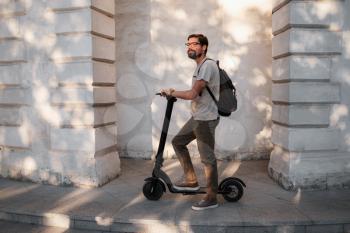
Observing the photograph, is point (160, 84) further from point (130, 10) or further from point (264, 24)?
point (264, 24)

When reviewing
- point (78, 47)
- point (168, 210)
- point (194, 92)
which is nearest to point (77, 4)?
point (78, 47)

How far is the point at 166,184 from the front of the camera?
208 inches

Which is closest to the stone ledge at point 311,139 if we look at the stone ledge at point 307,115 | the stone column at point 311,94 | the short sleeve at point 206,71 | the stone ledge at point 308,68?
the stone column at point 311,94

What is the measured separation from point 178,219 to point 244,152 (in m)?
4.09

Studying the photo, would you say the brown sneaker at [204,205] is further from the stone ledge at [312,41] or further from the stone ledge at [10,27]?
the stone ledge at [10,27]

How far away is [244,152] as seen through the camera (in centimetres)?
838

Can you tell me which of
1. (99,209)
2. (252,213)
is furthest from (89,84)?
(252,213)

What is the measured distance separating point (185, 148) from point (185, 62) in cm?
351

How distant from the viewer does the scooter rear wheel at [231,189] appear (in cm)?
520

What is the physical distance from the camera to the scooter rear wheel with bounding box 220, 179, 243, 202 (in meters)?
5.20

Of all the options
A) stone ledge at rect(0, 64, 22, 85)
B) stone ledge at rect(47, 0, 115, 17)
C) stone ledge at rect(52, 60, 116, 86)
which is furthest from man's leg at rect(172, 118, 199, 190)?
stone ledge at rect(0, 64, 22, 85)

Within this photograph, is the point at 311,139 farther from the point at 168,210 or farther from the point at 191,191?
the point at 168,210

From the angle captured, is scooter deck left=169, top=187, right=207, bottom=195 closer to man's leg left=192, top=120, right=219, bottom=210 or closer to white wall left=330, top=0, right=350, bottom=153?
man's leg left=192, top=120, right=219, bottom=210

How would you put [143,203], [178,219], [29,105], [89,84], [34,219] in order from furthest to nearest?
[29,105] < [89,84] < [143,203] < [34,219] < [178,219]
